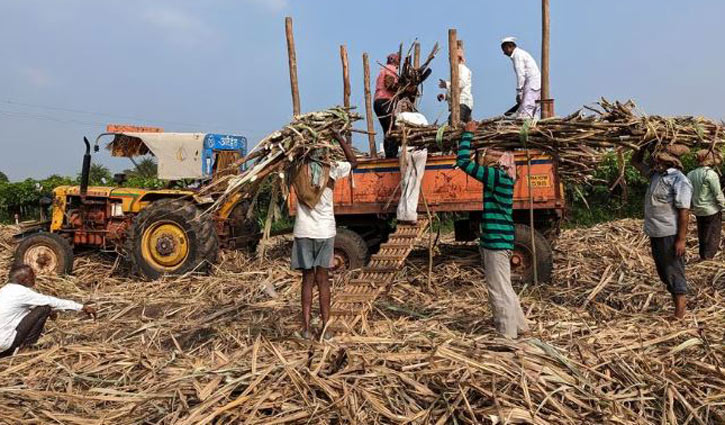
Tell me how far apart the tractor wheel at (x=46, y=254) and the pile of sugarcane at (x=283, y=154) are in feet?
Answer: 14.9

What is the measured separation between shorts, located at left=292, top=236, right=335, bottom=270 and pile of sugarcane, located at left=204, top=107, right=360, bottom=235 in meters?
0.30

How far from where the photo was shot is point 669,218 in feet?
16.4

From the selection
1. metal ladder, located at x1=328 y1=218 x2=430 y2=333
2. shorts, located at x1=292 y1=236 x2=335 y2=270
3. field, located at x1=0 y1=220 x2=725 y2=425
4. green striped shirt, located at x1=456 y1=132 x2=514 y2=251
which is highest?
green striped shirt, located at x1=456 y1=132 x2=514 y2=251

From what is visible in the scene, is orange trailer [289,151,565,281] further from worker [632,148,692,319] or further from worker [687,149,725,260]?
worker [687,149,725,260]

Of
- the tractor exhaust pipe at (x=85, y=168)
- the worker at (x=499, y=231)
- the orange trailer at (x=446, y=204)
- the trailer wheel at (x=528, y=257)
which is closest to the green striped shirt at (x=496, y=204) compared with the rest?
the worker at (x=499, y=231)

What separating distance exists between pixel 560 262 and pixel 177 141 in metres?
5.41

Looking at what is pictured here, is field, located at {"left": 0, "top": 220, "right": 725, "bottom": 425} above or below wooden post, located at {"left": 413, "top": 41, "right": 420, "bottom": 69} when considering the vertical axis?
below

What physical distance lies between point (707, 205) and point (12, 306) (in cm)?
719

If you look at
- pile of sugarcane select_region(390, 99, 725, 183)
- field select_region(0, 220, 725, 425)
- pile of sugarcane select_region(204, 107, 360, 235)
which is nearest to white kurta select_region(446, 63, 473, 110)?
pile of sugarcane select_region(390, 99, 725, 183)

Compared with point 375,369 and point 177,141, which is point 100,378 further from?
point 177,141

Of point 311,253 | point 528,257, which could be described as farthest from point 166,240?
point 528,257

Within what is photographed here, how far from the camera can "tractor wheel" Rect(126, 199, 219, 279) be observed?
8.05 meters

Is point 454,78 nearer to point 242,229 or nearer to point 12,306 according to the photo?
→ point 242,229

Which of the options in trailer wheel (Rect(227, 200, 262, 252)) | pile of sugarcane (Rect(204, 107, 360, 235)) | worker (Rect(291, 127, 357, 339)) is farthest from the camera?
trailer wheel (Rect(227, 200, 262, 252))
